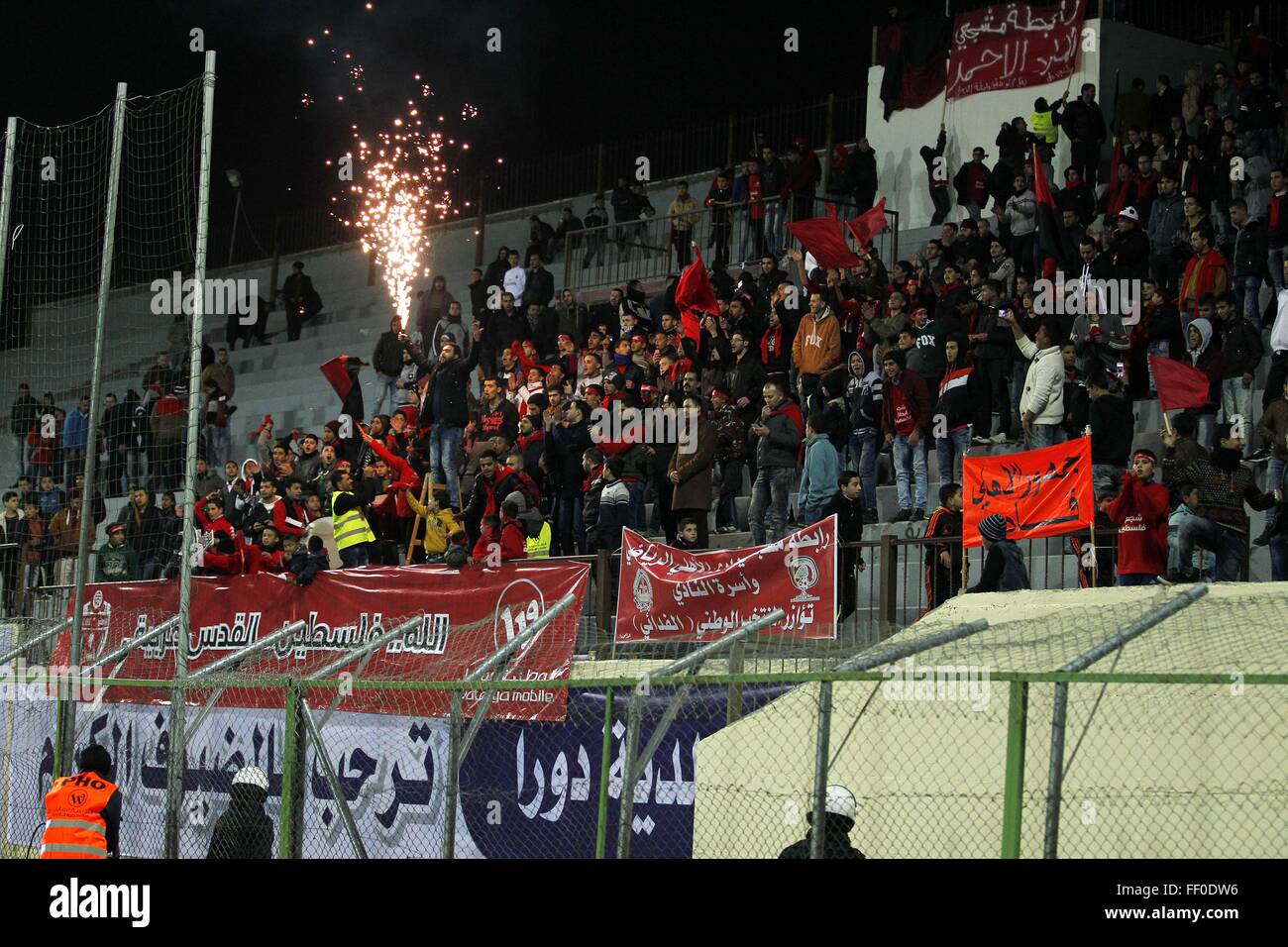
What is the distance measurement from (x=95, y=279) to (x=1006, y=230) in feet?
47.0

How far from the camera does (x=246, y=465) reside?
69.7 feet

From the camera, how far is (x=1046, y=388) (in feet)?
46.9

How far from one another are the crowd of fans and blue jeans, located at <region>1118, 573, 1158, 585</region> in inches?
0.8

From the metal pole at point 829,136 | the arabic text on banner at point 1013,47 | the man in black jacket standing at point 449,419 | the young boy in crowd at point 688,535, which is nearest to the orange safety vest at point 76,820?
the young boy in crowd at point 688,535

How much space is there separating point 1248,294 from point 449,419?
8620mm

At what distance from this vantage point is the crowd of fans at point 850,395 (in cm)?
1370

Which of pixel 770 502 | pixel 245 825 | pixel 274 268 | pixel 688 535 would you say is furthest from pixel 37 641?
pixel 274 268

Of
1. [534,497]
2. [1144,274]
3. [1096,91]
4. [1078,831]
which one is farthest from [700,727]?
[1096,91]

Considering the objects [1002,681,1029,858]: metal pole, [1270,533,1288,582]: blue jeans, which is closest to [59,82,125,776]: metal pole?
[1002,681,1029,858]: metal pole

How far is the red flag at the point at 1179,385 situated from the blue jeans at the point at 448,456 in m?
8.10

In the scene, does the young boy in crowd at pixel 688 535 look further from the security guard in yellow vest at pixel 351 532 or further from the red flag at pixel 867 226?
the red flag at pixel 867 226

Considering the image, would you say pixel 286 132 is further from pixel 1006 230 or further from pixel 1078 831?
pixel 1078 831

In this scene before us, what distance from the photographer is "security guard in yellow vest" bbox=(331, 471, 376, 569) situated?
55.8 feet

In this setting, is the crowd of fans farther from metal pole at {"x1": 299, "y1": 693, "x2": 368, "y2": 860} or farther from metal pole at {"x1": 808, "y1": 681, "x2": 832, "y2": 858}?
metal pole at {"x1": 808, "y1": 681, "x2": 832, "y2": 858}
